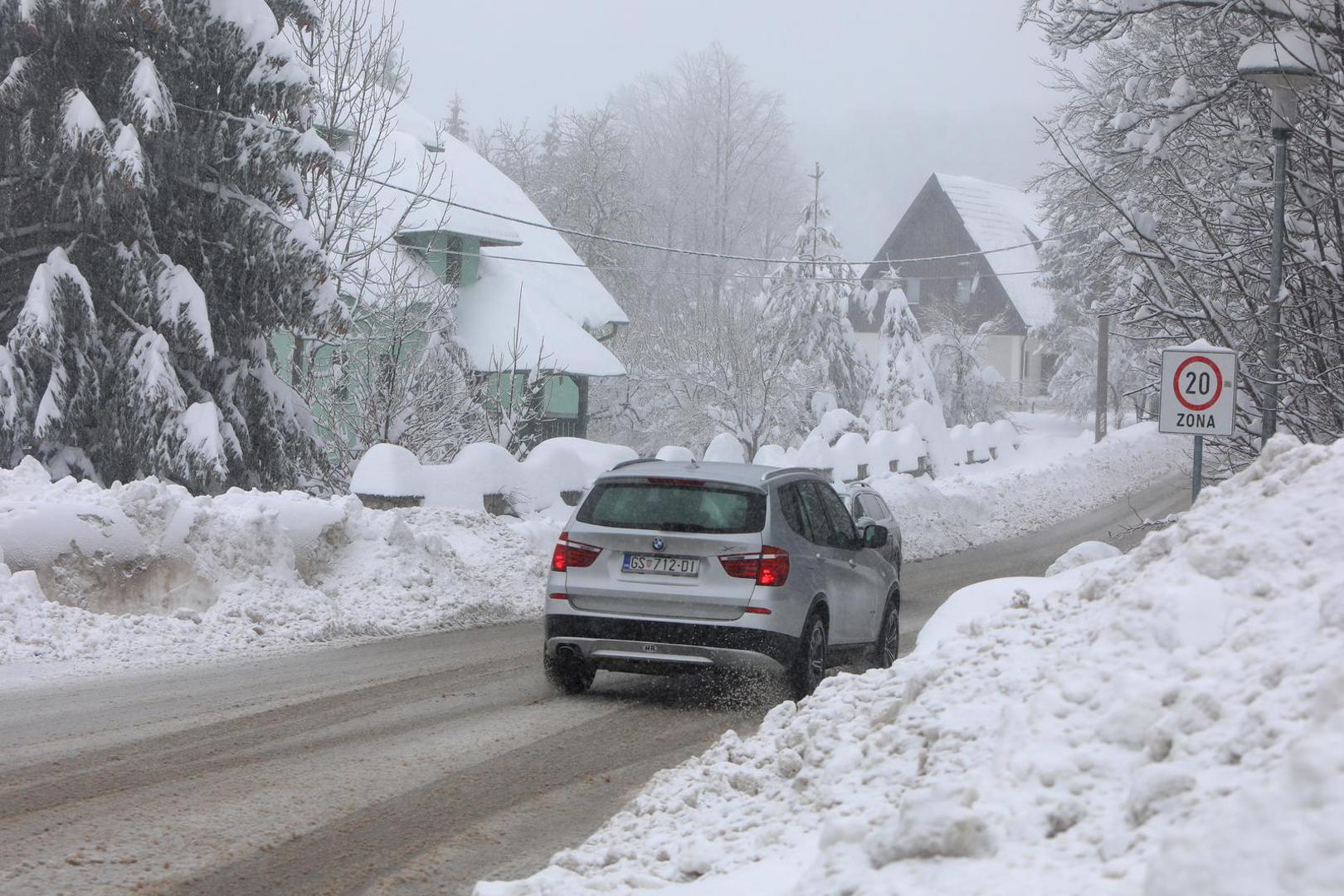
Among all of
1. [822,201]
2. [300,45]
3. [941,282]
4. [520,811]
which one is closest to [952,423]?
[822,201]

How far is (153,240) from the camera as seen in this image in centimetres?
1977

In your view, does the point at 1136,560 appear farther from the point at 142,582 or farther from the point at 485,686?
the point at 142,582

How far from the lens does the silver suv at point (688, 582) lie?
9453mm

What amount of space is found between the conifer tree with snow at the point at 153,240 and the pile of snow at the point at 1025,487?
10714mm

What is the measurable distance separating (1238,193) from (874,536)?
21.0ft

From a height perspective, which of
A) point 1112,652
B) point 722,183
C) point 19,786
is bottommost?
point 19,786

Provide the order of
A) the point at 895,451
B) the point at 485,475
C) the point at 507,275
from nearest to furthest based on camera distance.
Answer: the point at 485,475 → the point at 895,451 → the point at 507,275

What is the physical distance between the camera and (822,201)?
49.6 m

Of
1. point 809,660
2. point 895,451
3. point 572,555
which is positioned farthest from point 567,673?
point 895,451

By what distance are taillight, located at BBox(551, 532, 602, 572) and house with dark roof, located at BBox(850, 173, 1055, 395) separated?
5795 cm

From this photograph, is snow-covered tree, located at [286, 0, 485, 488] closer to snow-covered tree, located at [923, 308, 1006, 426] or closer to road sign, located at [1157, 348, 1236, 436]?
road sign, located at [1157, 348, 1236, 436]

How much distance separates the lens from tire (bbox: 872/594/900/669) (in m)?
11.8

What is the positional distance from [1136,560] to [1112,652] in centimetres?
136

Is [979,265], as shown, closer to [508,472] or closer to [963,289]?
[963,289]
